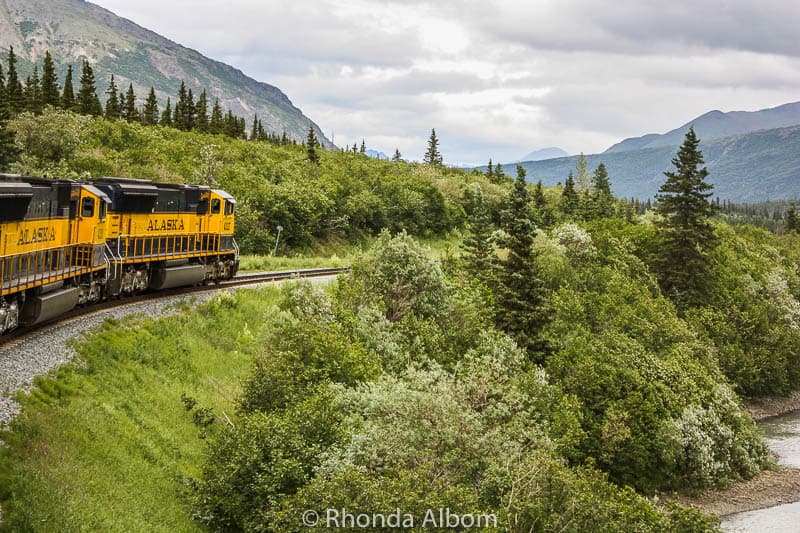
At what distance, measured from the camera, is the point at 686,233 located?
70.6 m

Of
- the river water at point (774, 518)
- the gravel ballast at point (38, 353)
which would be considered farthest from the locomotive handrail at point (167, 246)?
the river water at point (774, 518)

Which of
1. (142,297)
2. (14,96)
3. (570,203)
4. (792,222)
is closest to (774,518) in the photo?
(142,297)

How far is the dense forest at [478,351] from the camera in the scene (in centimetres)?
2216

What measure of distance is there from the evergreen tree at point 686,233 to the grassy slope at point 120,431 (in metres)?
49.1

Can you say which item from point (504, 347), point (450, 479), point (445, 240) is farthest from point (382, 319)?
point (445, 240)

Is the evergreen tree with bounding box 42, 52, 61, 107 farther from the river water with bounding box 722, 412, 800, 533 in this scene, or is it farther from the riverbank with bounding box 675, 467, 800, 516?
the river water with bounding box 722, 412, 800, 533

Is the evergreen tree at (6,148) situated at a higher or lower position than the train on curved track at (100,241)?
higher

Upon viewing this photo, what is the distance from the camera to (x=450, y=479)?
22344mm

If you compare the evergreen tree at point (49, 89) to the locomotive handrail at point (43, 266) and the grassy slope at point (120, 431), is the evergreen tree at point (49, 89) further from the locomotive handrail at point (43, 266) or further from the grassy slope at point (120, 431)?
the grassy slope at point (120, 431)

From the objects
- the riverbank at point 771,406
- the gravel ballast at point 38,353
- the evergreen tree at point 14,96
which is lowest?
the riverbank at point 771,406

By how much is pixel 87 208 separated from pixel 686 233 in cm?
5696

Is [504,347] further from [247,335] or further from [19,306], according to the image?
[19,306]

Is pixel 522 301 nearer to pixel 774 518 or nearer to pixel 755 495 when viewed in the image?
pixel 755 495

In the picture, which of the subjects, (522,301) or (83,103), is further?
(83,103)
